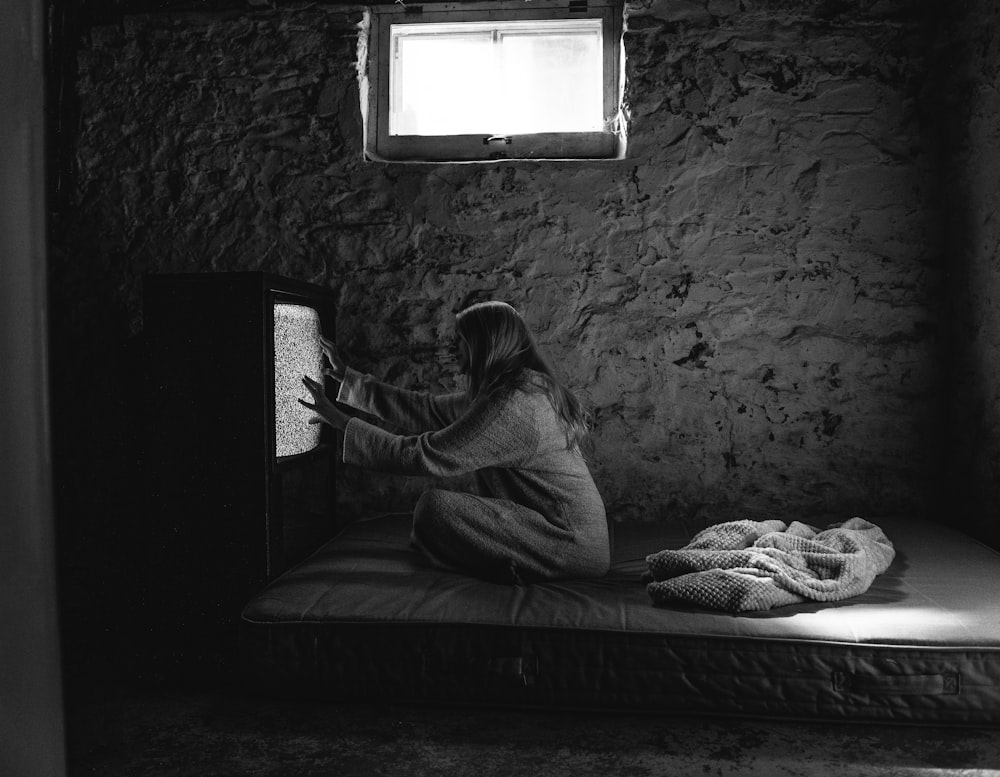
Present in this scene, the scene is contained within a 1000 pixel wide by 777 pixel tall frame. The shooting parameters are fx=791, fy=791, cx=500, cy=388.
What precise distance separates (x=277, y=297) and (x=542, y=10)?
164cm

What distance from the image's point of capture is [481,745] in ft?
5.87

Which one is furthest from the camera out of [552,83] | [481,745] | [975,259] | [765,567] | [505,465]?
[552,83]

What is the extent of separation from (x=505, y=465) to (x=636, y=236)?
45.0 inches

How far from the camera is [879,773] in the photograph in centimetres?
164

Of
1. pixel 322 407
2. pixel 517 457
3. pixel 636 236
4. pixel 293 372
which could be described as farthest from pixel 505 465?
pixel 636 236

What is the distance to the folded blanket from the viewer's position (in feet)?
6.28

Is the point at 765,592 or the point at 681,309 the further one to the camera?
the point at 681,309

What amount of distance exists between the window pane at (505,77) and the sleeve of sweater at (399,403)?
1.08 meters

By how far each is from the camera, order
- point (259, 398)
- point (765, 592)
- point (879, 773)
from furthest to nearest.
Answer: point (259, 398) → point (765, 592) → point (879, 773)

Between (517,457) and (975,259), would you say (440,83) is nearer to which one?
(517,457)

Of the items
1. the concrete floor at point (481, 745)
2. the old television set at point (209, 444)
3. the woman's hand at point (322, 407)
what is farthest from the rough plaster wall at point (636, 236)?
the concrete floor at point (481, 745)

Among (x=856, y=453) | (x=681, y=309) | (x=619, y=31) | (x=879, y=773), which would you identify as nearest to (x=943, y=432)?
(x=856, y=453)

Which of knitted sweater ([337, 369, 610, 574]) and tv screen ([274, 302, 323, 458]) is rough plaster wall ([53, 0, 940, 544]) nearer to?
tv screen ([274, 302, 323, 458])

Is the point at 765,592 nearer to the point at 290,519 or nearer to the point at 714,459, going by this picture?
the point at 714,459
